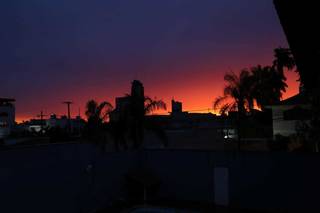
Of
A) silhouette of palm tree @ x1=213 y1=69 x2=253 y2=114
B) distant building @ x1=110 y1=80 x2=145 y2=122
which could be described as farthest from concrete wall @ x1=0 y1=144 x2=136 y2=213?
silhouette of palm tree @ x1=213 y1=69 x2=253 y2=114

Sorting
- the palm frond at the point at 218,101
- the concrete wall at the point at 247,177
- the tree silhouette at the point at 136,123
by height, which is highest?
the palm frond at the point at 218,101

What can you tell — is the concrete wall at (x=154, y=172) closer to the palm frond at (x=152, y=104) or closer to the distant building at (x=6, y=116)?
the palm frond at (x=152, y=104)

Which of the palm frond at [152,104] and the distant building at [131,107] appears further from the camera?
the palm frond at [152,104]

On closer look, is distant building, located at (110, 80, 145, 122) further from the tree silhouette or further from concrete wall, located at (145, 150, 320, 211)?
concrete wall, located at (145, 150, 320, 211)

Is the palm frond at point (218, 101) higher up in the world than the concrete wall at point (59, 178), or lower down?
higher up

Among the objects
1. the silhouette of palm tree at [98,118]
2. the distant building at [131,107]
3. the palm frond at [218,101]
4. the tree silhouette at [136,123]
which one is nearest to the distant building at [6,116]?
the silhouette of palm tree at [98,118]

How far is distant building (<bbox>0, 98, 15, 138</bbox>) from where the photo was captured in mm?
63438

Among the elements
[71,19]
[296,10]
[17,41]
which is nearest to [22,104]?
[17,41]

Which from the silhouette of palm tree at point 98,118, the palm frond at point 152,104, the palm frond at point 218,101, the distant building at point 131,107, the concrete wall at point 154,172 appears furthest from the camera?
the palm frond at point 218,101

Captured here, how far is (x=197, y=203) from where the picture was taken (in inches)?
451

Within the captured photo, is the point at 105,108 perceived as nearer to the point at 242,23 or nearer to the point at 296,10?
the point at 242,23

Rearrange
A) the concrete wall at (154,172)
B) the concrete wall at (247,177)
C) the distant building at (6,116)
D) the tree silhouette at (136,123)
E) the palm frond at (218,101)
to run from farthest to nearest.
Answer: the distant building at (6,116) < the palm frond at (218,101) < the tree silhouette at (136,123) < the concrete wall at (247,177) < the concrete wall at (154,172)

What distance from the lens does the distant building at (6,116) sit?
63438 mm

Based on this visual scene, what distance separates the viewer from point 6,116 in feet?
209
